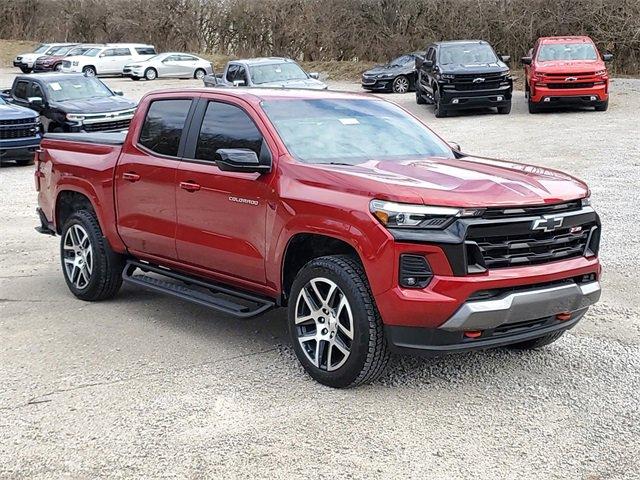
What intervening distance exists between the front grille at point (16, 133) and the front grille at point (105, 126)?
1285 mm

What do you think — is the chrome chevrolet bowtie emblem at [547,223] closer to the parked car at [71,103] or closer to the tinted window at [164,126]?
the tinted window at [164,126]

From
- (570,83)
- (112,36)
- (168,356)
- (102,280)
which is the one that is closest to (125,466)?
(168,356)

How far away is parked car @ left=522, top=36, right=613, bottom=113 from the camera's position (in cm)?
2152

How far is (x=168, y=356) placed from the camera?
237 inches

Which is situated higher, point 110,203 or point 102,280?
point 110,203

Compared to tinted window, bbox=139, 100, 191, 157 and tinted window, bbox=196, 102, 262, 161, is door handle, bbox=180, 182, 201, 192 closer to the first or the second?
tinted window, bbox=196, 102, 262, 161

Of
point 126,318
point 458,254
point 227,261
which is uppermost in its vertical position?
point 458,254

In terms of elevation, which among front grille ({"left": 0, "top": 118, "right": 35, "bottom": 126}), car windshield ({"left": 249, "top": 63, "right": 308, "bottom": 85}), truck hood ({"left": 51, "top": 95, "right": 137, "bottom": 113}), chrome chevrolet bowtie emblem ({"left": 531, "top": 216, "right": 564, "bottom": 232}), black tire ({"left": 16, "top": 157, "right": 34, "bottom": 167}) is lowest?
black tire ({"left": 16, "top": 157, "right": 34, "bottom": 167})

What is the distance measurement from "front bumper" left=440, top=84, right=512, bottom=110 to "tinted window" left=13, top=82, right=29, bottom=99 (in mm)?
10309

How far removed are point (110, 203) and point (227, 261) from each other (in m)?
1.61

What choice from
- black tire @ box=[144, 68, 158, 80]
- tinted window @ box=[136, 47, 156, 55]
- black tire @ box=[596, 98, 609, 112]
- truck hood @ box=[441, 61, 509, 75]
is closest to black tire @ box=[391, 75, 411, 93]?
truck hood @ box=[441, 61, 509, 75]

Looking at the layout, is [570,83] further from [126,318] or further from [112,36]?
[112,36]

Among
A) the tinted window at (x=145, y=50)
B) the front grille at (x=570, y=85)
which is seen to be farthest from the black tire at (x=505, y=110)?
the tinted window at (x=145, y=50)

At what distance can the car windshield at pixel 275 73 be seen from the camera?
2272cm
